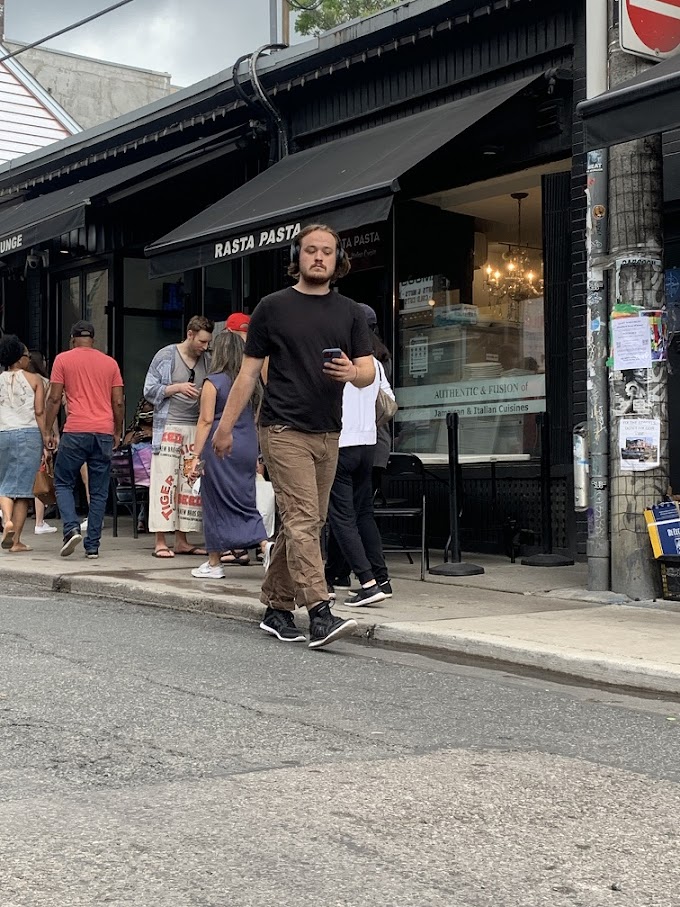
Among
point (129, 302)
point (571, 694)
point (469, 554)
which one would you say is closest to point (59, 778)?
point (571, 694)

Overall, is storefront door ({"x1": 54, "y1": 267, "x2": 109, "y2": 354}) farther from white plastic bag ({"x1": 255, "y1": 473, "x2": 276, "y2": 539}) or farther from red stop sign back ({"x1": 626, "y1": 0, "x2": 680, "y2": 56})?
red stop sign back ({"x1": 626, "y1": 0, "x2": 680, "y2": 56})

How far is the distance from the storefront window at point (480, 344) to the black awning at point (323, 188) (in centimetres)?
105

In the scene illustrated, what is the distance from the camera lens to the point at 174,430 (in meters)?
10.6

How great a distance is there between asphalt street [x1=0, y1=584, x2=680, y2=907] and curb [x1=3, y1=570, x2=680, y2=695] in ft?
0.71

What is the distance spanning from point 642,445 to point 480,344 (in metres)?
3.60

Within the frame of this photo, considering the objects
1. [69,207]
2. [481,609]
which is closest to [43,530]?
[69,207]

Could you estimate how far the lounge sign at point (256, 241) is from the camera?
34.2 feet

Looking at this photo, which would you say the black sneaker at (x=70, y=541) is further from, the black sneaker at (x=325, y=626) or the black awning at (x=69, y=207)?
the black sneaker at (x=325, y=626)

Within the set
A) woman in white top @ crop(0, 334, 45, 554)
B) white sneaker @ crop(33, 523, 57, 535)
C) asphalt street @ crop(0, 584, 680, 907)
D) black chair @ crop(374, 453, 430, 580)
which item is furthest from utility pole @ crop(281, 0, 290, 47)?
asphalt street @ crop(0, 584, 680, 907)

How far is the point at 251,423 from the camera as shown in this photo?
9359mm

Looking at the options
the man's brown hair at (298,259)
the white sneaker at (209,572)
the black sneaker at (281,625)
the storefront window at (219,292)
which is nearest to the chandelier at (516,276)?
the white sneaker at (209,572)

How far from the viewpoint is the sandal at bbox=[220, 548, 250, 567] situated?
10141 millimetres

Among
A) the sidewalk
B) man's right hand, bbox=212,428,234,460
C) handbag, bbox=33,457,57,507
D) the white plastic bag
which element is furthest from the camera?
handbag, bbox=33,457,57,507

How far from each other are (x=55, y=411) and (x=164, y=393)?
107 cm
